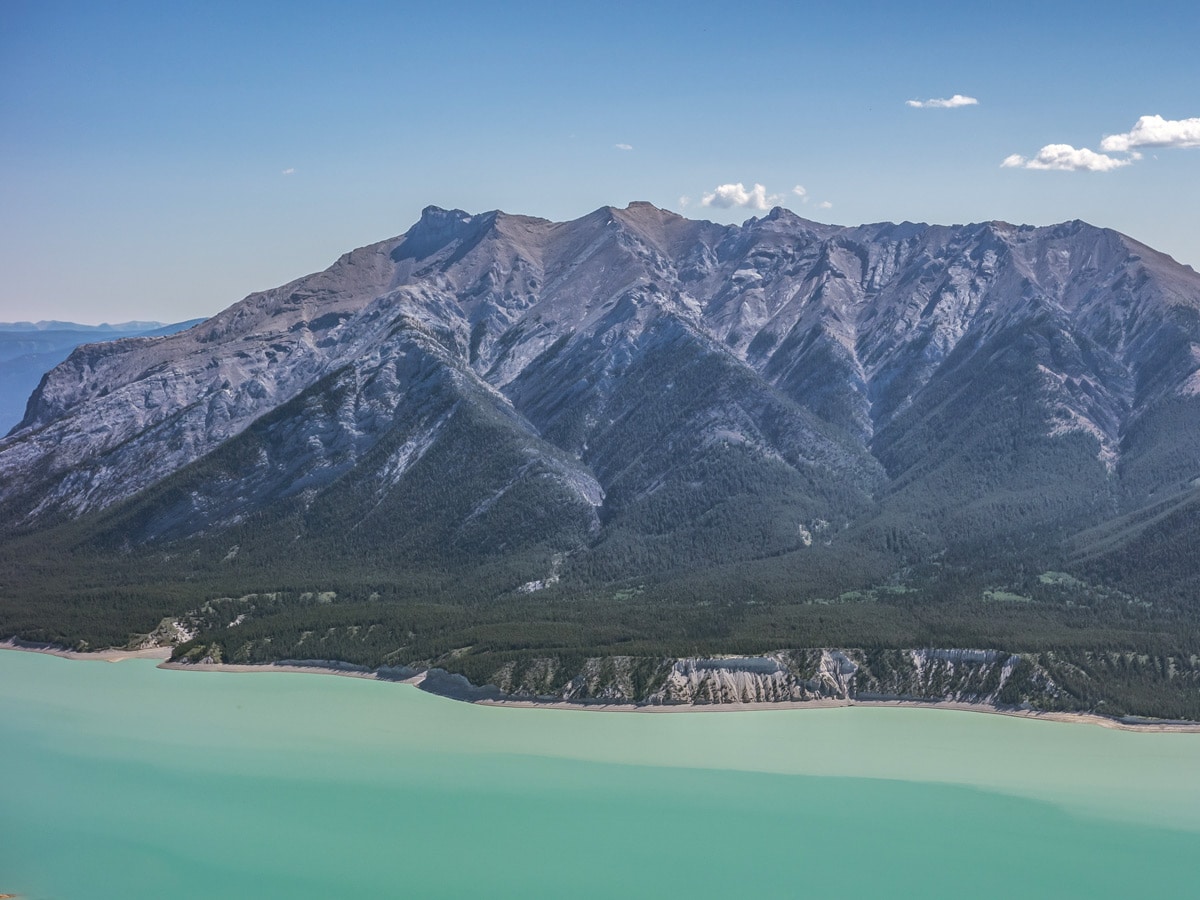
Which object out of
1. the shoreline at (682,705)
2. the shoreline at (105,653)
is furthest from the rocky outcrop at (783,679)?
the shoreline at (105,653)

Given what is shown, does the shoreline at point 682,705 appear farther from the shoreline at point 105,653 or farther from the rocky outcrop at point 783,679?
the shoreline at point 105,653

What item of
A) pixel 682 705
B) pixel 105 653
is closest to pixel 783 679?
pixel 682 705

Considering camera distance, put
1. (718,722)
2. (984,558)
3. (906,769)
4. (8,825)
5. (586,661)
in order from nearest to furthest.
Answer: (8,825)
(906,769)
(718,722)
(586,661)
(984,558)

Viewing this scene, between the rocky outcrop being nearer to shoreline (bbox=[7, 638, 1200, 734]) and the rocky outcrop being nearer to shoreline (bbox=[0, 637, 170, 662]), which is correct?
shoreline (bbox=[7, 638, 1200, 734])

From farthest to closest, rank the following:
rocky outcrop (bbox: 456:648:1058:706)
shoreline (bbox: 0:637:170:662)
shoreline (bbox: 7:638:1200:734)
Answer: shoreline (bbox: 0:637:170:662), rocky outcrop (bbox: 456:648:1058:706), shoreline (bbox: 7:638:1200:734)

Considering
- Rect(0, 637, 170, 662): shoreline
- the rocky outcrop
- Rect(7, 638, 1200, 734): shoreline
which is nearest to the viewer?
Rect(7, 638, 1200, 734): shoreline

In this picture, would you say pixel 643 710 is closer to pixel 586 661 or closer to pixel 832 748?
pixel 586 661

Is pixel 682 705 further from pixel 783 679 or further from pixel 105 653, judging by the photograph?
pixel 105 653

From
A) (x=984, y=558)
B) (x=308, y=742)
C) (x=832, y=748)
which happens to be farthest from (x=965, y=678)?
(x=308, y=742)

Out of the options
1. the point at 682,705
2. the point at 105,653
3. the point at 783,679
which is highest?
the point at 783,679

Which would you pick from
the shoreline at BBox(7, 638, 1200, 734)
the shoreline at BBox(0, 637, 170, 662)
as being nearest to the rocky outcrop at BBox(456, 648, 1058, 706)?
the shoreline at BBox(7, 638, 1200, 734)

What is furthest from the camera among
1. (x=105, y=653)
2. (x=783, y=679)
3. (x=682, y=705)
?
(x=105, y=653)
